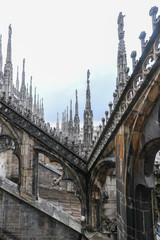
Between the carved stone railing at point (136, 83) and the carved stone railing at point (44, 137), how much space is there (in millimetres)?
1803

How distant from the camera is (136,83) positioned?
4.06 metres

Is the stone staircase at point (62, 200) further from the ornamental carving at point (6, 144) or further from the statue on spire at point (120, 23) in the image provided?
the statue on spire at point (120, 23)

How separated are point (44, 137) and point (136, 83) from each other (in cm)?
462

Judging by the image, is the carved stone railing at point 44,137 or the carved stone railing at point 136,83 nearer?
the carved stone railing at point 136,83

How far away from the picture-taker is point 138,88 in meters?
3.82

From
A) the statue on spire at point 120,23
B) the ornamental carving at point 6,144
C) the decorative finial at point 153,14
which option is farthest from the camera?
the ornamental carving at point 6,144

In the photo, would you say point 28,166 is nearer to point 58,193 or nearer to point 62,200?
point 62,200

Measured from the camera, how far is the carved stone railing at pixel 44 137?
726 centimetres

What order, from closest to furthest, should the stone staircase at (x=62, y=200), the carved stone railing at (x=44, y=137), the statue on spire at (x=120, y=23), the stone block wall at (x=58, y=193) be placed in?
the statue on spire at (x=120, y=23) < the carved stone railing at (x=44, y=137) < the stone staircase at (x=62, y=200) < the stone block wall at (x=58, y=193)

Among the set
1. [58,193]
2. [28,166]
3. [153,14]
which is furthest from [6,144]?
[153,14]

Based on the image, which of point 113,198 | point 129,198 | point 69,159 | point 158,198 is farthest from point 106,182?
point 129,198

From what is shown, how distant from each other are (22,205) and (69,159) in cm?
252

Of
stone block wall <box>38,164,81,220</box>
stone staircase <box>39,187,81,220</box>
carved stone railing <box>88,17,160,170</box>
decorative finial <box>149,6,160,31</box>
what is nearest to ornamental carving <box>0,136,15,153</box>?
stone block wall <box>38,164,81,220</box>

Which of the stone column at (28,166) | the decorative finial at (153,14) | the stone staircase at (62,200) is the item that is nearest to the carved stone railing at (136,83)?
the decorative finial at (153,14)
